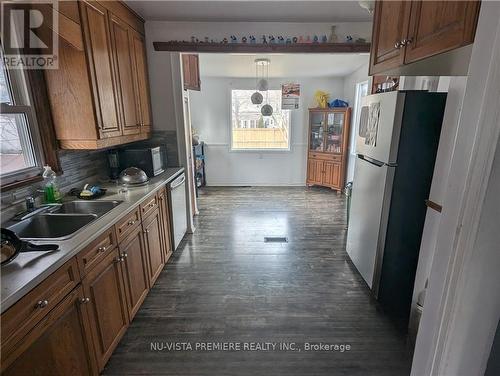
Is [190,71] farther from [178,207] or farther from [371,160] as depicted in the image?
[371,160]

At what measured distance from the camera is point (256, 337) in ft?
6.02

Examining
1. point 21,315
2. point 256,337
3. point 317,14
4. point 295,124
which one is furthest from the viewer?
point 295,124

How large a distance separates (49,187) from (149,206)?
70 cm

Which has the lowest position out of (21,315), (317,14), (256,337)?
(256,337)

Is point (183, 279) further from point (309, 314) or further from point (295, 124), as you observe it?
point (295, 124)

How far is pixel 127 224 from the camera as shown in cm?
182

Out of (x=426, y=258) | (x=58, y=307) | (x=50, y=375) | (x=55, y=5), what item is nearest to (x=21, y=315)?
(x=58, y=307)

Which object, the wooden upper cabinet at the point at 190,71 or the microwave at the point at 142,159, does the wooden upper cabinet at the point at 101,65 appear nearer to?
the microwave at the point at 142,159

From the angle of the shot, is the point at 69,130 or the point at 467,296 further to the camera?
the point at 69,130

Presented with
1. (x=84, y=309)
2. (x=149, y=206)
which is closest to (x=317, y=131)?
(x=149, y=206)

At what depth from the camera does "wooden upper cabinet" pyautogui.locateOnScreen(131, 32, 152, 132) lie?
2543mm

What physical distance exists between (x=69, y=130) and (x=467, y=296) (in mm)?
2358

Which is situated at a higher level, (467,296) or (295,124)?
(295,124)

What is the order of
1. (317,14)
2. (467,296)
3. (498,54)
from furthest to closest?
(317,14)
(467,296)
(498,54)
